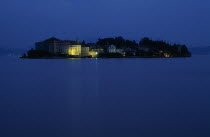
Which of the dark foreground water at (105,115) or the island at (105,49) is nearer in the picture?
the dark foreground water at (105,115)

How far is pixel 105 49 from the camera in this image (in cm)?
6619

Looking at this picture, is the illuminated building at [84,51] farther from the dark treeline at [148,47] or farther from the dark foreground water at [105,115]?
the dark foreground water at [105,115]

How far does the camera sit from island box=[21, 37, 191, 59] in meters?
60.6

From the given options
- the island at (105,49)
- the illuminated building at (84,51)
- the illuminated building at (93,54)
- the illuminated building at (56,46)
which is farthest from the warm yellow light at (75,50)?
the illuminated building at (93,54)

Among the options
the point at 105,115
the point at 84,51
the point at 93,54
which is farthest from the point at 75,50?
the point at 105,115

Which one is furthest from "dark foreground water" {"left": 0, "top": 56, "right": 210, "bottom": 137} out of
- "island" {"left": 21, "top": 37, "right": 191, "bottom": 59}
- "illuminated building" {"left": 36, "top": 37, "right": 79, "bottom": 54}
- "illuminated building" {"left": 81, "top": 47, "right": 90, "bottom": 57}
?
"illuminated building" {"left": 36, "top": 37, "right": 79, "bottom": 54}

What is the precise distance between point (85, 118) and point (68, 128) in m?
0.75

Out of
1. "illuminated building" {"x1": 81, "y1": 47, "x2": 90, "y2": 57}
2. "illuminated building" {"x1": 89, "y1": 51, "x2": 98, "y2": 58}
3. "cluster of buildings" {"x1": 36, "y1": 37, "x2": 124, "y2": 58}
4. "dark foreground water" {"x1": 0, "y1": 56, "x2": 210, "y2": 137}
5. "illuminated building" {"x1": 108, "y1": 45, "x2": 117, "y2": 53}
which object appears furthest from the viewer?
"illuminated building" {"x1": 108, "y1": 45, "x2": 117, "y2": 53}

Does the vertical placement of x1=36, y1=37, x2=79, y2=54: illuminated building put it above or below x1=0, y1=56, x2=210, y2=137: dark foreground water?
above

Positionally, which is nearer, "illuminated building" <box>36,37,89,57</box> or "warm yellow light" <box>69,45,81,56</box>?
"warm yellow light" <box>69,45,81,56</box>

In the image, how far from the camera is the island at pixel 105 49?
6059cm

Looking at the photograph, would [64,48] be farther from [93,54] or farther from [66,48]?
[93,54]

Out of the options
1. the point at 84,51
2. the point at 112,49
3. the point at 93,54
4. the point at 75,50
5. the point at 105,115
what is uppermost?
the point at 112,49

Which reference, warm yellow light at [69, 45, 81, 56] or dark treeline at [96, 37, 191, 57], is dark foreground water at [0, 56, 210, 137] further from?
dark treeline at [96, 37, 191, 57]
